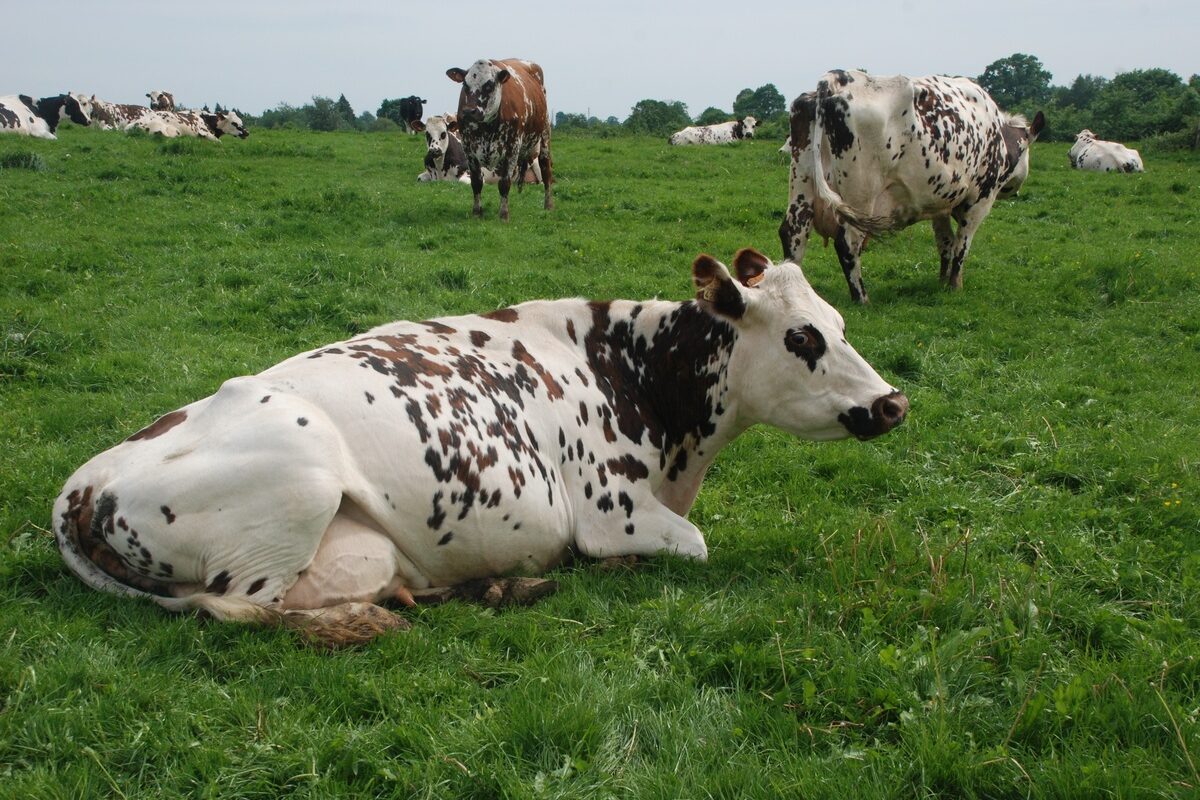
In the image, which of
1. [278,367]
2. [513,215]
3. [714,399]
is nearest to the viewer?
[278,367]

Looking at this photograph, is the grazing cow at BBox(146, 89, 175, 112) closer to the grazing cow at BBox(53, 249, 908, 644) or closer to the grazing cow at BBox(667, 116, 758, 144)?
the grazing cow at BBox(667, 116, 758, 144)

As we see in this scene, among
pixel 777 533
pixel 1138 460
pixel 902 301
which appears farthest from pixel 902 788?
pixel 902 301

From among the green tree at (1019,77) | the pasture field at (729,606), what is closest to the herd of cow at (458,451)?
the pasture field at (729,606)

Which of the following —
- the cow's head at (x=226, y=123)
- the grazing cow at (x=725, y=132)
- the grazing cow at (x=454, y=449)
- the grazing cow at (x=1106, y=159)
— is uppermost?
the grazing cow at (x=725, y=132)

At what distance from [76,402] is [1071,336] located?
903 cm

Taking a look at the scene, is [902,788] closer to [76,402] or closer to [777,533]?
[777,533]

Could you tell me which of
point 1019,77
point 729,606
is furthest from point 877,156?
point 1019,77

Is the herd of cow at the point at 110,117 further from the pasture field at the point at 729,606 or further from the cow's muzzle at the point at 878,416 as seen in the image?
the cow's muzzle at the point at 878,416

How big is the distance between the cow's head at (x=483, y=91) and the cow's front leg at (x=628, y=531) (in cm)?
1116

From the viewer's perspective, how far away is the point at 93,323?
8.32 m

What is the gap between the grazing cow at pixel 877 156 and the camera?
10.1 m

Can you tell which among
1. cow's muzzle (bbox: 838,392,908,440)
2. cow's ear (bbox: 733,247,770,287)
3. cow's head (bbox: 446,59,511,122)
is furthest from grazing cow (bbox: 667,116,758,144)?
cow's muzzle (bbox: 838,392,908,440)

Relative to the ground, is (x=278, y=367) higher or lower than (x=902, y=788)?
higher

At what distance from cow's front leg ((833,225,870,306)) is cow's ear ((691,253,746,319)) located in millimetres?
5956
